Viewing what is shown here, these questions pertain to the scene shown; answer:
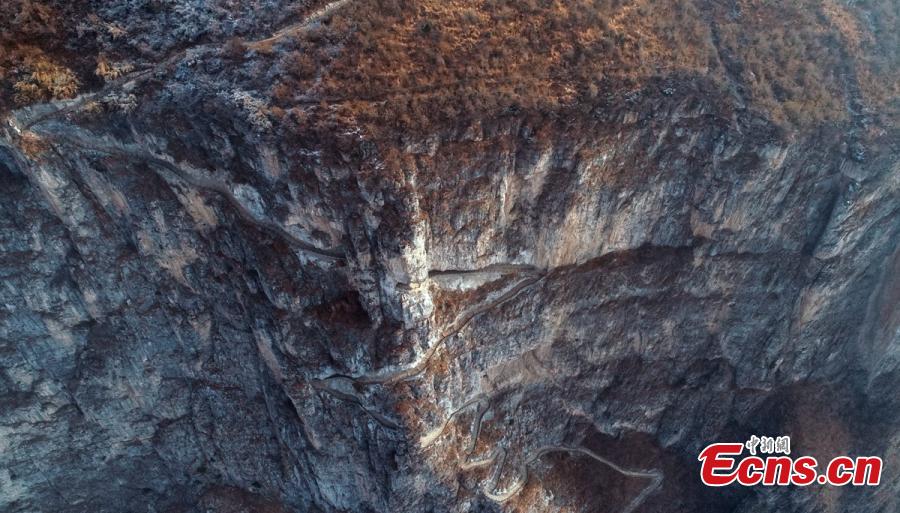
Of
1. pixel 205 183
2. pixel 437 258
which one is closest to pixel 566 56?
pixel 437 258

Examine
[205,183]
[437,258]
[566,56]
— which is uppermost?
[566,56]

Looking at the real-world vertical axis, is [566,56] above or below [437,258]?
above

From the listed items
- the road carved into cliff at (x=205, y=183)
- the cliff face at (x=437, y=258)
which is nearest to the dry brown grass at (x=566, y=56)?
the cliff face at (x=437, y=258)

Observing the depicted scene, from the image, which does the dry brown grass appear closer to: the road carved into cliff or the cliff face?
the cliff face

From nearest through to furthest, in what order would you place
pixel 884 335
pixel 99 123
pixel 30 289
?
pixel 99 123 < pixel 30 289 < pixel 884 335

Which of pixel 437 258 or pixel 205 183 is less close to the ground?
pixel 205 183

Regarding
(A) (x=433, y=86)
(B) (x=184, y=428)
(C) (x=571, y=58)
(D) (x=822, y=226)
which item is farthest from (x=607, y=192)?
(B) (x=184, y=428)

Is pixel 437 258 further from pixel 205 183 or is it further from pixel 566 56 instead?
pixel 566 56

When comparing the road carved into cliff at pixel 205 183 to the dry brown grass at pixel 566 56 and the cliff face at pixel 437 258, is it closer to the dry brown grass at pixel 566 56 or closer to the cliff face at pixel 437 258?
the cliff face at pixel 437 258

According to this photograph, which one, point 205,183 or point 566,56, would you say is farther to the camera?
point 566,56

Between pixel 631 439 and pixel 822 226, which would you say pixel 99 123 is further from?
pixel 822 226
